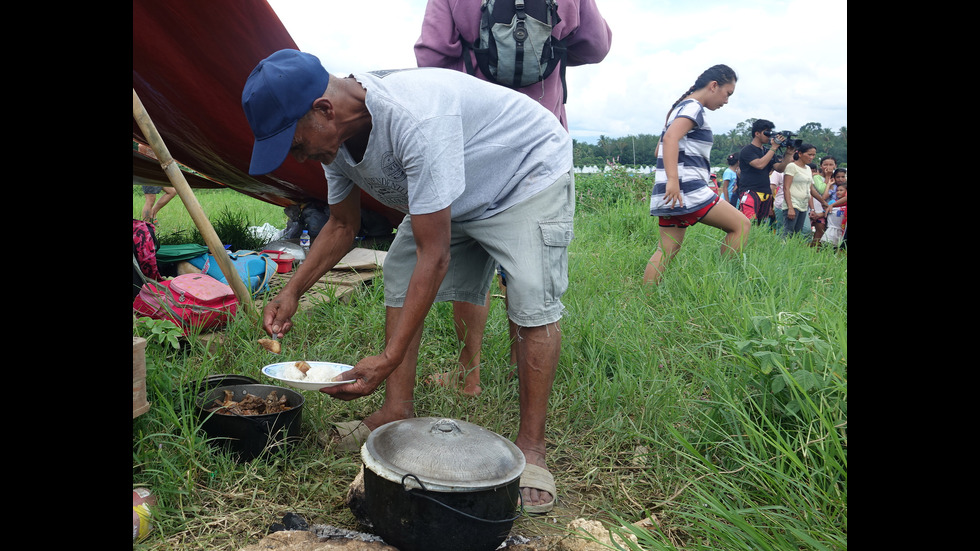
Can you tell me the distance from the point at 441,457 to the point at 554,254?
88 centimetres

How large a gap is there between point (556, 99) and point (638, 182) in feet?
24.7

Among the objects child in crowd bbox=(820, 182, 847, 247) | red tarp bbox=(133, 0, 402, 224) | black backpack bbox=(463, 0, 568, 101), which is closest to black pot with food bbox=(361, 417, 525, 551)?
black backpack bbox=(463, 0, 568, 101)

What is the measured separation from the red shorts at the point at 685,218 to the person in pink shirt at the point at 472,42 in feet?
5.20

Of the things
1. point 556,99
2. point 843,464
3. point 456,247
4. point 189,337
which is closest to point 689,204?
point 556,99

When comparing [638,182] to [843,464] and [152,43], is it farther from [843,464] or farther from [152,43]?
[843,464]

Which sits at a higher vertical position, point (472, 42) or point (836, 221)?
point (472, 42)

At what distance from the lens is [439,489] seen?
69.4 inches

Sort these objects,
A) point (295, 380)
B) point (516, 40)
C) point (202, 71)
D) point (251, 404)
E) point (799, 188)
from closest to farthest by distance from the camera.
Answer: point (295, 380) → point (251, 404) → point (516, 40) → point (202, 71) → point (799, 188)

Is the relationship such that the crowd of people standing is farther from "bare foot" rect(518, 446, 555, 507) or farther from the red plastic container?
"bare foot" rect(518, 446, 555, 507)

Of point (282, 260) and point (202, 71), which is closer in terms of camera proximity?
point (202, 71)

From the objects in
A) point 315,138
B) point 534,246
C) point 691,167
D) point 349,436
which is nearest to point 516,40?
point 534,246

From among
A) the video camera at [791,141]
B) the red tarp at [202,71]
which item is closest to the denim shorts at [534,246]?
the red tarp at [202,71]

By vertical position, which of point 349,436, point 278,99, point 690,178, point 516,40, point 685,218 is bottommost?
point 349,436

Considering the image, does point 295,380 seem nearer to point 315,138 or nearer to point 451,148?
point 315,138
